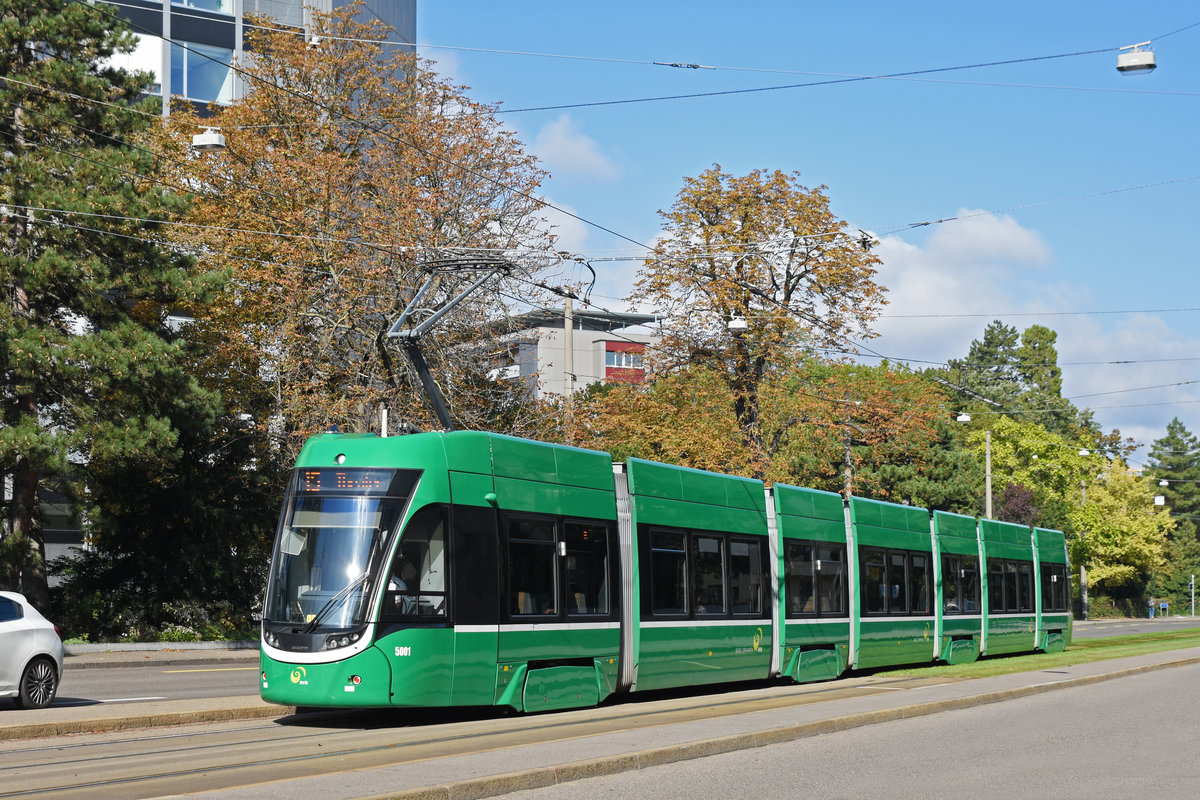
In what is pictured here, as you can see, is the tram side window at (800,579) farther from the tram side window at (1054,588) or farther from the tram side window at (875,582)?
the tram side window at (1054,588)

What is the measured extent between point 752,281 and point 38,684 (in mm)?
26832

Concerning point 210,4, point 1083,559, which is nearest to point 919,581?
point 210,4

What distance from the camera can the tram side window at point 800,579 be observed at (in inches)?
883

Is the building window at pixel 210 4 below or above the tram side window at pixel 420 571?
above

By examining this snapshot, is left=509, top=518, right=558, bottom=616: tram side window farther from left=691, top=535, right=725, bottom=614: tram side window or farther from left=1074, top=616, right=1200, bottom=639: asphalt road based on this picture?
left=1074, top=616, right=1200, bottom=639: asphalt road

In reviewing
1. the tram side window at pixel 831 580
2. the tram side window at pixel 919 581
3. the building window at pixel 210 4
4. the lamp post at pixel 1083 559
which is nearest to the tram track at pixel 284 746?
the tram side window at pixel 831 580

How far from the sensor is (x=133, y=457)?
1135 inches

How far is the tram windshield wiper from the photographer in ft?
46.1

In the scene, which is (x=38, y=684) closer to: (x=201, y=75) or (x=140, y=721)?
(x=140, y=721)

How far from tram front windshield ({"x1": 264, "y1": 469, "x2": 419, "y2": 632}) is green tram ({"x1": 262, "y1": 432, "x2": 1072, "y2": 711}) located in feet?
0.06

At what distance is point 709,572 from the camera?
65.4 ft

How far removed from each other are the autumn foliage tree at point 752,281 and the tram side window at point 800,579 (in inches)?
594

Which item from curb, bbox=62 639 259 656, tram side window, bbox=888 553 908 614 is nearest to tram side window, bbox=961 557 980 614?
tram side window, bbox=888 553 908 614

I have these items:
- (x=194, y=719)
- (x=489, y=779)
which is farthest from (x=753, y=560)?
(x=489, y=779)
